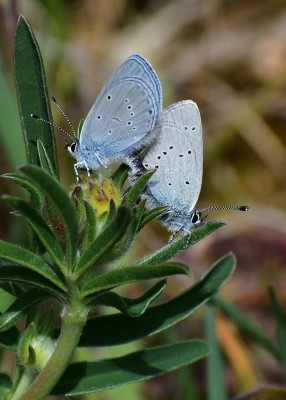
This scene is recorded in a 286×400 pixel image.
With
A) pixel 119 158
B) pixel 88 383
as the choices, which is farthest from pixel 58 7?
pixel 88 383

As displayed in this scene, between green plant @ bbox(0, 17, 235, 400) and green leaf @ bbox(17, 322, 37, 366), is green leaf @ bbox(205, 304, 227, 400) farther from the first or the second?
green leaf @ bbox(17, 322, 37, 366)

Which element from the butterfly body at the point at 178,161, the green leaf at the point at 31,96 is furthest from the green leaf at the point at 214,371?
the green leaf at the point at 31,96

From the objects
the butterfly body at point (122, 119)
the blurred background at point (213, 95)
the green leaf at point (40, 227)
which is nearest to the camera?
the green leaf at point (40, 227)

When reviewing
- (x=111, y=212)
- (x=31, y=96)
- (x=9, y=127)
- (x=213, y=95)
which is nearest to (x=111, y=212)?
(x=111, y=212)

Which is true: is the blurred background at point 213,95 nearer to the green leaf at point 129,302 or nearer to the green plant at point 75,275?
the green plant at point 75,275

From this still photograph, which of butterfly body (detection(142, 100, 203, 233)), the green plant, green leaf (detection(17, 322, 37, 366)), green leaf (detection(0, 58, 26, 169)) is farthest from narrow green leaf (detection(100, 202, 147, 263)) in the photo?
green leaf (detection(0, 58, 26, 169))

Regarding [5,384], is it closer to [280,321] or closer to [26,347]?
[26,347]

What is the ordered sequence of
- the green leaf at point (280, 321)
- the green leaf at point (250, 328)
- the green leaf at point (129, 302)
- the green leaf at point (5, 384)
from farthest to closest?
the green leaf at point (250, 328) < the green leaf at point (280, 321) < the green leaf at point (5, 384) < the green leaf at point (129, 302)

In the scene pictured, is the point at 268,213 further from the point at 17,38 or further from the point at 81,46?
the point at 17,38
